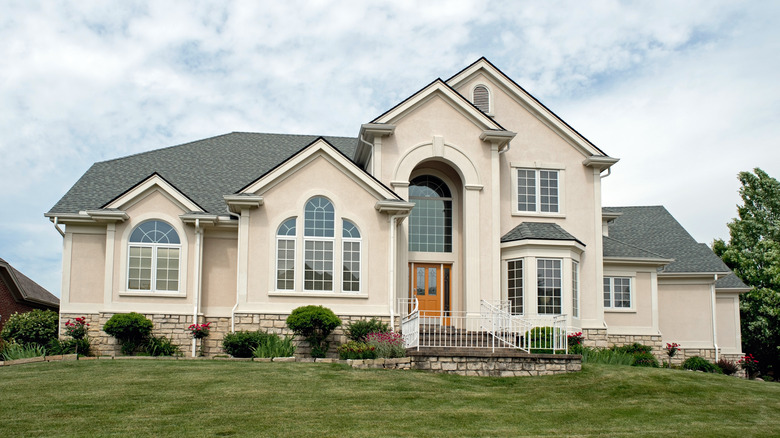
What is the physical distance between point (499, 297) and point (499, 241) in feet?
5.96

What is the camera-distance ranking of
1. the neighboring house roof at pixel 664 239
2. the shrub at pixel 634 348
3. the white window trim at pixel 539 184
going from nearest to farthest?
the shrub at pixel 634 348 < the white window trim at pixel 539 184 < the neighboring house roof at pixel 664 239

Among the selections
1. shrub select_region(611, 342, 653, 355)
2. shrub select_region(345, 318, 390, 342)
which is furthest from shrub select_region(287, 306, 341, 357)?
shrub select_region(611, 342, 653, 355)

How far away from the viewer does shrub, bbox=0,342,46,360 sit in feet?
62.3

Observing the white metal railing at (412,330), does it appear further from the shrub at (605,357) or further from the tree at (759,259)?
the tree at (759,259)

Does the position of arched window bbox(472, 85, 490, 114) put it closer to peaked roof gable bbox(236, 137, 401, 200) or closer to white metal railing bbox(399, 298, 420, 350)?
peaked roof gable bbox(236, 137, 401, 200)

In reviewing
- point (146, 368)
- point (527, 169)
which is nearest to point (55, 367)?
point (146, 368)

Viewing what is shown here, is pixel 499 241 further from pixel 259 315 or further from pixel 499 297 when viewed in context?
pixel 259 315

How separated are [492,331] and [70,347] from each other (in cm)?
1188

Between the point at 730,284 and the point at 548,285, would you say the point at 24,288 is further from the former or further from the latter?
the point at 730,284

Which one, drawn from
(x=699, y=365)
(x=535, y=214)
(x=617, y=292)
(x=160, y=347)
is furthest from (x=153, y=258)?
(x=699, y=365)

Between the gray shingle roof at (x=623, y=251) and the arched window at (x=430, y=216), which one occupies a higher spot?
the arched window at (x=430, y=216)

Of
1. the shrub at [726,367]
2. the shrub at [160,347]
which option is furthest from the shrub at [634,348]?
the shrub at [160,347]

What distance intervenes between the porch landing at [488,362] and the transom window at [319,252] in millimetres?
3989

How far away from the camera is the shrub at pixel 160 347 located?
20.7 metres
